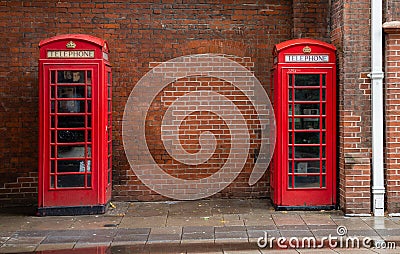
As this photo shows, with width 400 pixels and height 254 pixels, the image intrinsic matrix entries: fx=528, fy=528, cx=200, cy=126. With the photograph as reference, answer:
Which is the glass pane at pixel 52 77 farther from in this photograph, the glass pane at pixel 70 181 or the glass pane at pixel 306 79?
the glass pane at pixel 306 79

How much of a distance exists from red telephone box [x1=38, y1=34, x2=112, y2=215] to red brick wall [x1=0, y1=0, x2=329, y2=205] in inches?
43.8

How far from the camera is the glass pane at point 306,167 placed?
361 inches

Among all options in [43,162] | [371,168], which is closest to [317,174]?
[371,168]

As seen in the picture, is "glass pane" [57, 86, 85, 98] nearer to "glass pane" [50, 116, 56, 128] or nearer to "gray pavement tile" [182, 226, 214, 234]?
"glass pane" [50, 116, 56, 128]

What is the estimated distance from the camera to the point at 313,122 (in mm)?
9164

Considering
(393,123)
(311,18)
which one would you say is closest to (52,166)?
(311,18)

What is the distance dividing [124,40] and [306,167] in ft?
13.6

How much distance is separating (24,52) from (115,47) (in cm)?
169

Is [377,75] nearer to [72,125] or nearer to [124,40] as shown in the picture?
[124,40]

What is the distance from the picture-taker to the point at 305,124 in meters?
9.17

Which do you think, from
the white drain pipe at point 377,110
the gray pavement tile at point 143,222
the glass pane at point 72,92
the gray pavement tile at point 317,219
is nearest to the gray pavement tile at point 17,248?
the gray pavement tile at point 143,222

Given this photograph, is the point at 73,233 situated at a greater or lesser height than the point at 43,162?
lesser

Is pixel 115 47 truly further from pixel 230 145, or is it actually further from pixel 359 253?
pixel 359 253

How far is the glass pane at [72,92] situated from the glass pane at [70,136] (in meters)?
0.61
